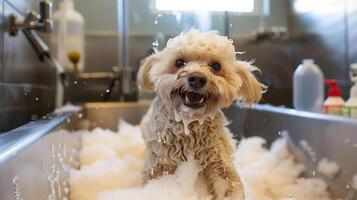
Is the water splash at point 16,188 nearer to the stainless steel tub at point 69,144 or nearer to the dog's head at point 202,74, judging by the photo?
the stainless steel tub at point 69,144

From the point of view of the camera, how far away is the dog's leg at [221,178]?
3.58 ft

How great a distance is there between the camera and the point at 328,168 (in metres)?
1.25

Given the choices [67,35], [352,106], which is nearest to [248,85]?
[352,106]

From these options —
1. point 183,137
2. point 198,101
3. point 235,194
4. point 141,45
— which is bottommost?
point 235,194

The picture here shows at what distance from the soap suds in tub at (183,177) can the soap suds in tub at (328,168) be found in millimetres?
35

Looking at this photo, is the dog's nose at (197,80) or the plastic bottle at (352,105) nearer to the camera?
the dog's nose at (197,80)

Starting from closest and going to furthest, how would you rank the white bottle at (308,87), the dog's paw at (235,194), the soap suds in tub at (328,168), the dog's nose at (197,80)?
the dog's nose at (197,80) < the dog's paw at (235,194) < the soap suds in tub at (328,168) < the white bottle at (308,87)

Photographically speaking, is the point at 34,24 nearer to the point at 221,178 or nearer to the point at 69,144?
the point at 69,144

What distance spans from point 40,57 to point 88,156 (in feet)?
1.57

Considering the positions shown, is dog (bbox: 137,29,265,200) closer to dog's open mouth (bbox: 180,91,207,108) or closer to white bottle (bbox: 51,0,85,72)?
dog's open mouth (bbox: 180,91,207,108)

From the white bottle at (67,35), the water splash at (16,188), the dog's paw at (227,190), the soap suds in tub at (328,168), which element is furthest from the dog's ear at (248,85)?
the white bottle at (67,35)

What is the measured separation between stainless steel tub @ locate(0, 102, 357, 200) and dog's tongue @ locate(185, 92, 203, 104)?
0.22 metres

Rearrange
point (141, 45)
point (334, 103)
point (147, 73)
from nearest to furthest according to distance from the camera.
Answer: point (147, 73) → point (334, 103) → point (141, 45)

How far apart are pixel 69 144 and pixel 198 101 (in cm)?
55
